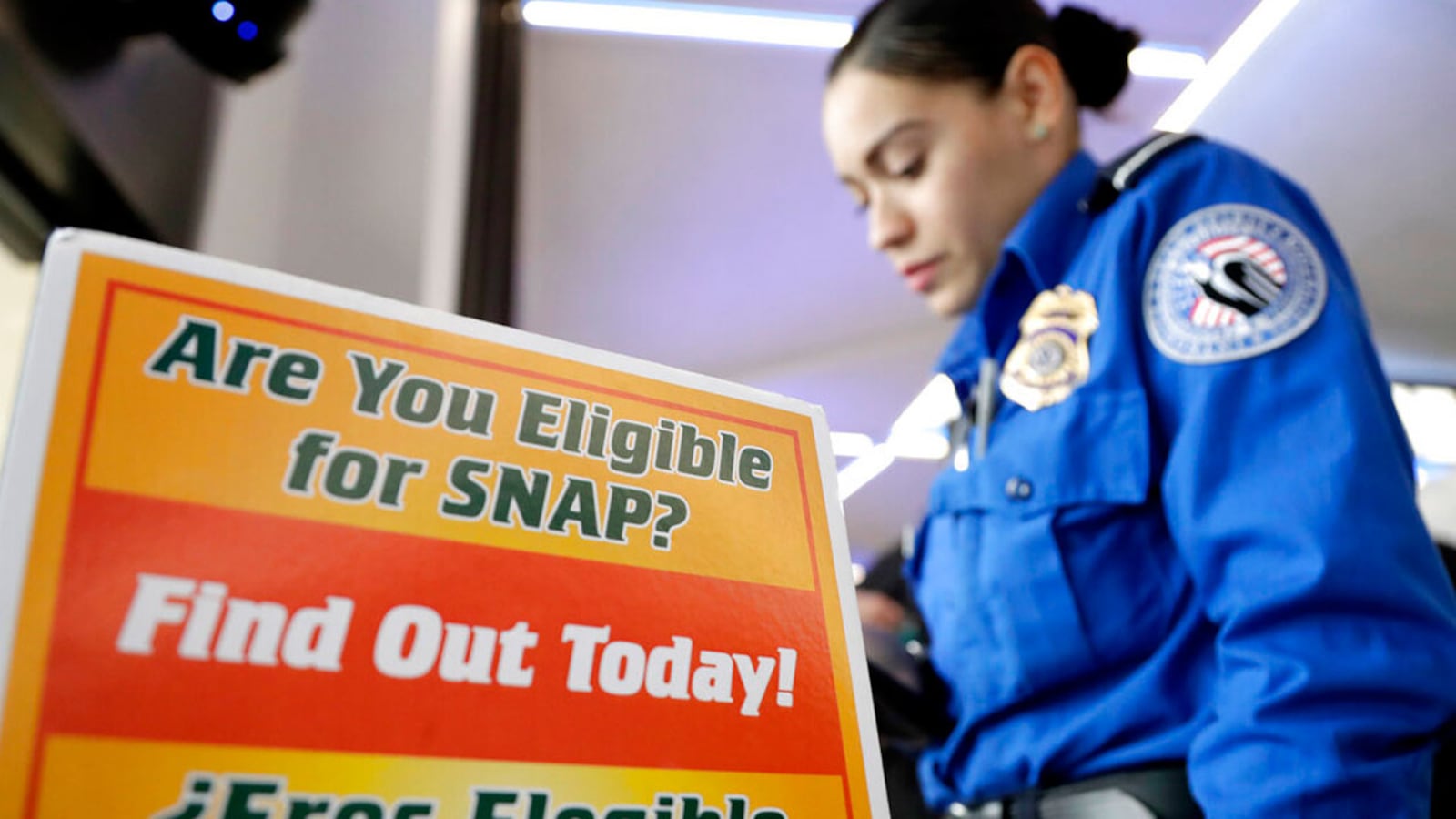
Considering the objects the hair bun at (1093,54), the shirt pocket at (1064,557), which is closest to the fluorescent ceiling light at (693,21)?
the hair bun at (1093,54)

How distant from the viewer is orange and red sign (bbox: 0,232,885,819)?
0.18m

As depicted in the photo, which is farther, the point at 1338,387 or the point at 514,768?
the point at 1338,387

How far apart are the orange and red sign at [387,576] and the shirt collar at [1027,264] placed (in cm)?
51

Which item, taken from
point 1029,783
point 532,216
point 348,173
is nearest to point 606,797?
point 1029,783

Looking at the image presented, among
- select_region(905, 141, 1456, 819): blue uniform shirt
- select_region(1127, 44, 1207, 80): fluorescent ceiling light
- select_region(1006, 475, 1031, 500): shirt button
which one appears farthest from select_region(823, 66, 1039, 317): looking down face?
select_region(1127, 44, 1207, 80): fluorescent ceiling light

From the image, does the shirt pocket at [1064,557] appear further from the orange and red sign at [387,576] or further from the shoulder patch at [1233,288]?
the orange and red sign at [387,576]

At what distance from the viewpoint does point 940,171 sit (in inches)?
30.4

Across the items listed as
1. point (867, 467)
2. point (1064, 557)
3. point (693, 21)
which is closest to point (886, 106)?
point (1064, 557)

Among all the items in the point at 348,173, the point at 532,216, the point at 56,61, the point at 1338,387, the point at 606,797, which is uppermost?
the point at 532,216

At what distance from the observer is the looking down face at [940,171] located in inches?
30.5

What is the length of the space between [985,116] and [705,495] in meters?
0.64

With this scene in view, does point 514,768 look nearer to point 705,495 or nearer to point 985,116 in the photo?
point 705,495

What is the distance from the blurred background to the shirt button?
0.54 meters

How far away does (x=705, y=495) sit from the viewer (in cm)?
25
